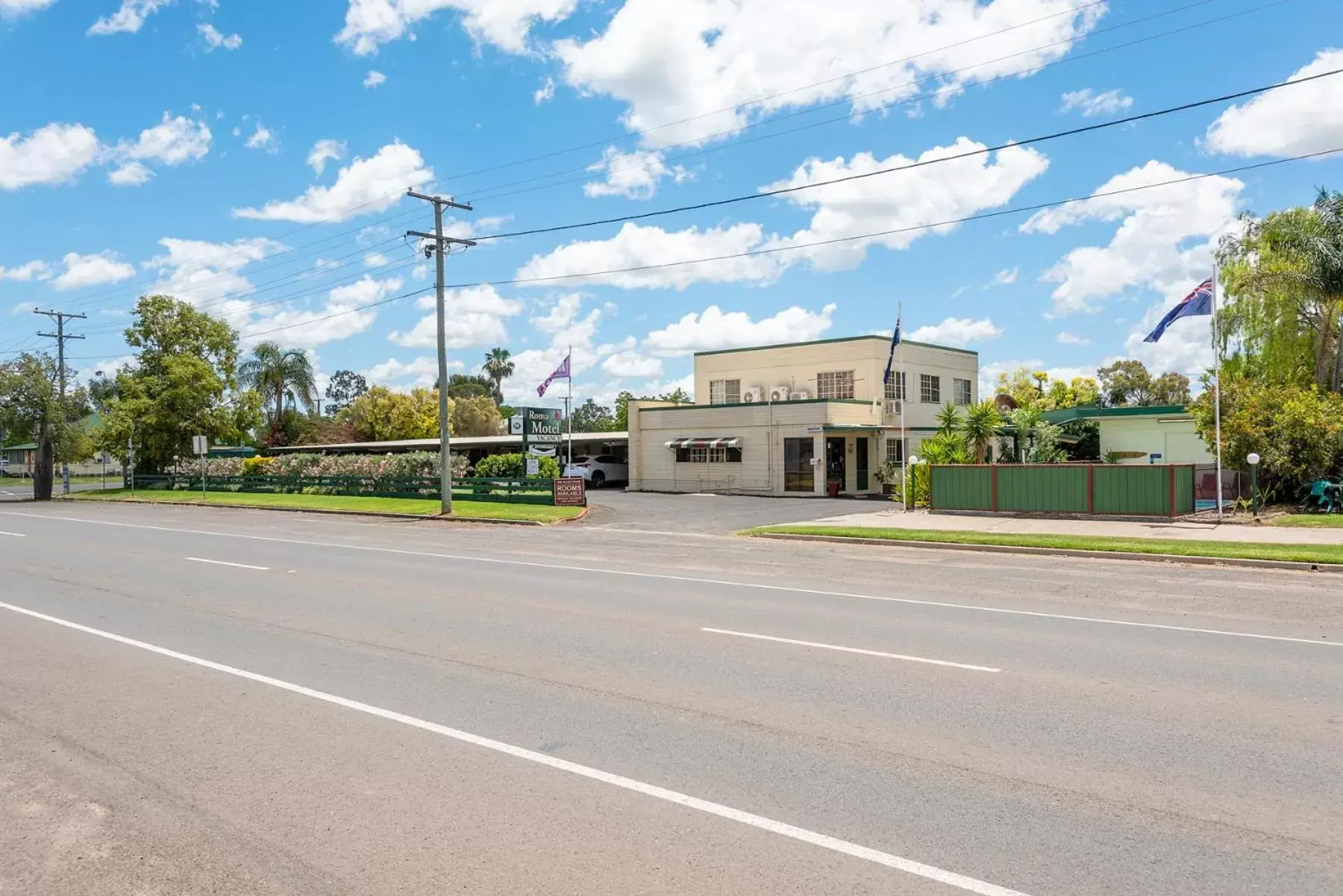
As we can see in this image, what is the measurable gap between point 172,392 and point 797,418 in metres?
34.1

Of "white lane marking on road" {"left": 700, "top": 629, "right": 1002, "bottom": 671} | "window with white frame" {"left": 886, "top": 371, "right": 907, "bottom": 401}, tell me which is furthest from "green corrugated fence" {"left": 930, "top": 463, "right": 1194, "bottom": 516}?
"white lane marking on road" {"left": 700, "top": 629, "right": 1002, "bottom": 671}

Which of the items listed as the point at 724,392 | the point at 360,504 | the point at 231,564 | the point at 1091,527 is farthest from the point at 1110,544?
the point at 724,392

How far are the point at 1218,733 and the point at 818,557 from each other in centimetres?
1153

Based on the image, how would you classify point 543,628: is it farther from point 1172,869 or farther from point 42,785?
point 1172,869

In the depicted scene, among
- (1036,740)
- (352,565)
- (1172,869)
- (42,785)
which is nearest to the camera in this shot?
(1172,869)

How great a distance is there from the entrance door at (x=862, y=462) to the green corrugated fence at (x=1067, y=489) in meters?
13.2

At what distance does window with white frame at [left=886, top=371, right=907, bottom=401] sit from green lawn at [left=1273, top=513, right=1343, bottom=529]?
20.6 m

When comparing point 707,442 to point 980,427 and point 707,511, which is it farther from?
point 980,427

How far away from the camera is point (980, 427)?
1148 inches

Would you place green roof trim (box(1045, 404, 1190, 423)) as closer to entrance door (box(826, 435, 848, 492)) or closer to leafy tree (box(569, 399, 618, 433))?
entrance door (box(826, 435, 848, 492))

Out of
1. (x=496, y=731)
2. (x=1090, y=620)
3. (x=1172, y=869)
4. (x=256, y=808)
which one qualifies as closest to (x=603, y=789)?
(x=496, y=731)

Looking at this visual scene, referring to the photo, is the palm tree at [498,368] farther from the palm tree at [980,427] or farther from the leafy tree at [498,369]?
the palm tree at [980,427]

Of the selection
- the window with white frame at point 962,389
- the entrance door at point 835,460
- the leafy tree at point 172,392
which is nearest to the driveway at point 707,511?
the entrance door at point 835,460

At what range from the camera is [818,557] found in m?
17.4
